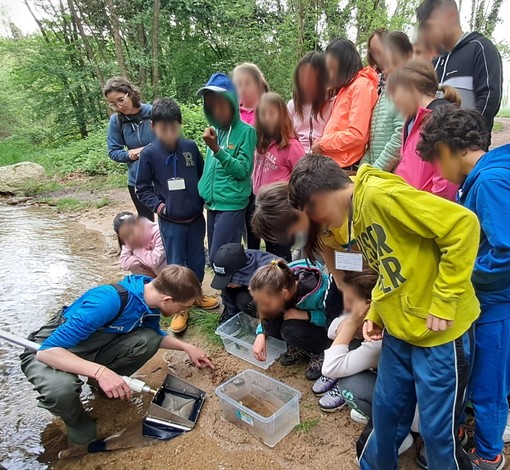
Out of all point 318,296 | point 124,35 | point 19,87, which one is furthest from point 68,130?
point 318,296

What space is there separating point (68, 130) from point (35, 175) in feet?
20.7

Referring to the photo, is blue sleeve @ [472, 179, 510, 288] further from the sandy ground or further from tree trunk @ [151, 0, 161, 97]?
tree trunk @ [151, 0, 161, 97]

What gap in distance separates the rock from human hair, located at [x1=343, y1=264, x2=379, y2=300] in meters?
8.48

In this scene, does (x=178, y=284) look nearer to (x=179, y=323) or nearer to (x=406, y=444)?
(x=179, y=323)

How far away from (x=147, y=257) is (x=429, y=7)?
2.41 metres

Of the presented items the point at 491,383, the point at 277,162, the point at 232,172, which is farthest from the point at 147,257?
the point at 491,383

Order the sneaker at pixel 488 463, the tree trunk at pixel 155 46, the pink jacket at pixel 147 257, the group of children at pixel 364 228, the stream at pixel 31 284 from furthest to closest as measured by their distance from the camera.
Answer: the tree trunk at pixel 155 46
the pink jacket at pixel 147 257
the stream at pixel 31 284
the sneaker at pixel 488 463
the group of children at pixel 364 228

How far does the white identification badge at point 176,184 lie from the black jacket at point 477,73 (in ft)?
5.85

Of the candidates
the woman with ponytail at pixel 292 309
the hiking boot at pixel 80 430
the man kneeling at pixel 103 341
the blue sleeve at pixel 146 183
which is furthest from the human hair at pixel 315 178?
the blue sleeve at pixel 146 183

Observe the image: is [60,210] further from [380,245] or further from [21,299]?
[380,245]

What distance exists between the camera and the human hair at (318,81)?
2.61 meters

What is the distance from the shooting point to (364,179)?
51.4 inches

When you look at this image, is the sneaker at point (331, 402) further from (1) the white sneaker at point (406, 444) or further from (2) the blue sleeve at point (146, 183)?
(2) the blue sleeve at point (146, 183)

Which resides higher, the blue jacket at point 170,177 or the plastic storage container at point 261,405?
the blue jacket at point 170,177
